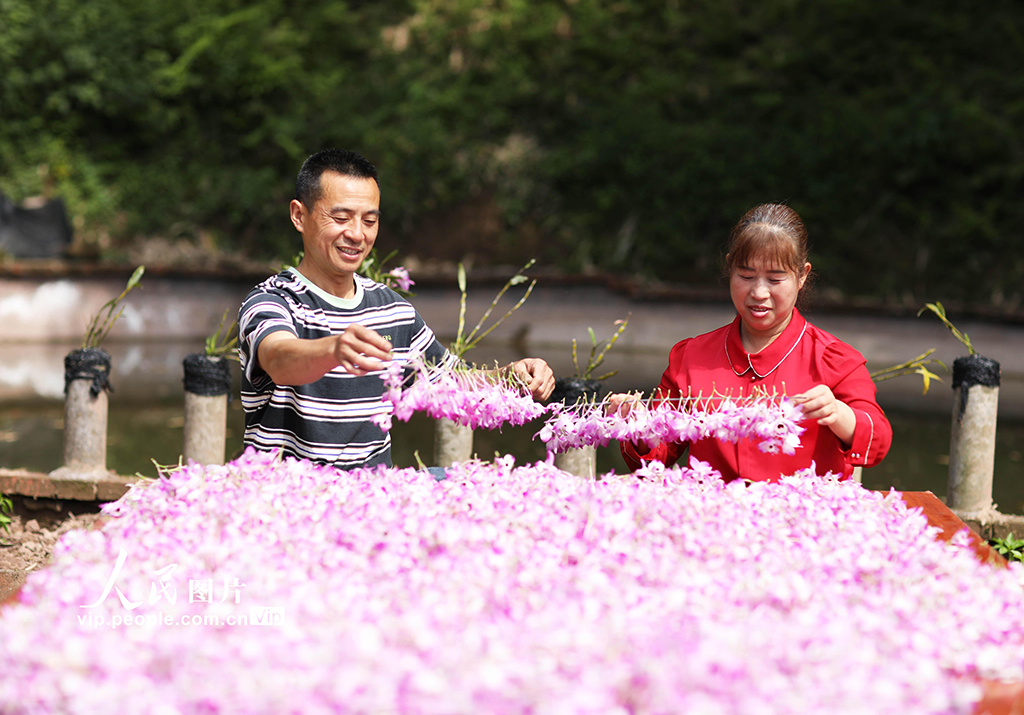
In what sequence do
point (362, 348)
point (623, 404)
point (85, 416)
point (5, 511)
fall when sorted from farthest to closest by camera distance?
point (85, 416)
point (5, 511)
point (623, 404)
point (362, 348)

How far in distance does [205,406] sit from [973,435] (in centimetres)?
383

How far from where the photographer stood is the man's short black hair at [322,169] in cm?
249

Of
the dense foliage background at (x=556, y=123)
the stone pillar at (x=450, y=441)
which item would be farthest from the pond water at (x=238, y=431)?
the dense foliage background at (x=556, y=123)

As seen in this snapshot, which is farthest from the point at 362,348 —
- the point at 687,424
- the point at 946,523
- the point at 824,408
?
the point at 946,523

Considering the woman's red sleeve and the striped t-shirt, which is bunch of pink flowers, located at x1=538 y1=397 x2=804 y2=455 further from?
the striped t-shirt

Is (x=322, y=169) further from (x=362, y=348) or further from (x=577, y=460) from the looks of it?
(x=577, y=460)

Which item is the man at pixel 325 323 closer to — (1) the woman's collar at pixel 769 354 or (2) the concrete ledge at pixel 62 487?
(1) the woman's collar at pixel 769 354

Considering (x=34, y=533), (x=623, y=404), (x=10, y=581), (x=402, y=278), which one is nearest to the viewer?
(x=623, y=404)

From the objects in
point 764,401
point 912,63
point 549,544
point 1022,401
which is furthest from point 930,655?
point 912,63

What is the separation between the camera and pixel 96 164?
14.6 metres

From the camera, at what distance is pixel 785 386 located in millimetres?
2453

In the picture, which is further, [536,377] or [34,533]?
[34,533]

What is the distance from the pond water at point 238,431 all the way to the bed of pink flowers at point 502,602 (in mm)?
3647

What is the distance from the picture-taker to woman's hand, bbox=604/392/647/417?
2332mm
